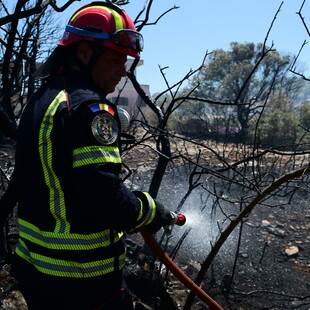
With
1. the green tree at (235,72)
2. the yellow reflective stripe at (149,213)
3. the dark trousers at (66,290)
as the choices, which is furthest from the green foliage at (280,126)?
the dark trousers at (66,290)

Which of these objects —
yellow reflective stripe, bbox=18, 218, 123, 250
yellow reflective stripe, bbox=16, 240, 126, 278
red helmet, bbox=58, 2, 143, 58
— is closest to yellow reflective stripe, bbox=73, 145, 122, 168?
yellow reflective stripe, bbox=18, 218, 123, 250

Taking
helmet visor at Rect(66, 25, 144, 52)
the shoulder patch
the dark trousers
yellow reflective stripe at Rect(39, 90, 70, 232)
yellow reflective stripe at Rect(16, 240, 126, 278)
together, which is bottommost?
the dark trousers

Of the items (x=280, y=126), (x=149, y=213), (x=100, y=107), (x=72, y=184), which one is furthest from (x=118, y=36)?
(x=280, y=126)

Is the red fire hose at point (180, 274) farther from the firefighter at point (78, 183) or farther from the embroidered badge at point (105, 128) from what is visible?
the embroidered badge at point (105, 128)

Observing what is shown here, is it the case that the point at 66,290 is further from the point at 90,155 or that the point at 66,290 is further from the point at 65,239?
the point at 90,155

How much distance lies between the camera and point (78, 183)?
1383 millimetres

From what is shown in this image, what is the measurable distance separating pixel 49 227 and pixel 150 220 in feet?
1.63

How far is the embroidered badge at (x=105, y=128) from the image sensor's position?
4.49 feet

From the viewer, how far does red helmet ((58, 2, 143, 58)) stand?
1.68 m

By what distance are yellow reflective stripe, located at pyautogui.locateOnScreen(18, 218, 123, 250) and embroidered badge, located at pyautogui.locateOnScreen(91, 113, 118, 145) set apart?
0.47 m

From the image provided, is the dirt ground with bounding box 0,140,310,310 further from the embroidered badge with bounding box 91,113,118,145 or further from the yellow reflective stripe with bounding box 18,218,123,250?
the embroidered badge with bounding box 91,113,118,145

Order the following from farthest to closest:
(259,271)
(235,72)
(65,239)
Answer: (235,72) → (259,271) → (65,239)

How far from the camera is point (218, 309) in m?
1.77

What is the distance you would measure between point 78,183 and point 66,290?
554 millimetres
